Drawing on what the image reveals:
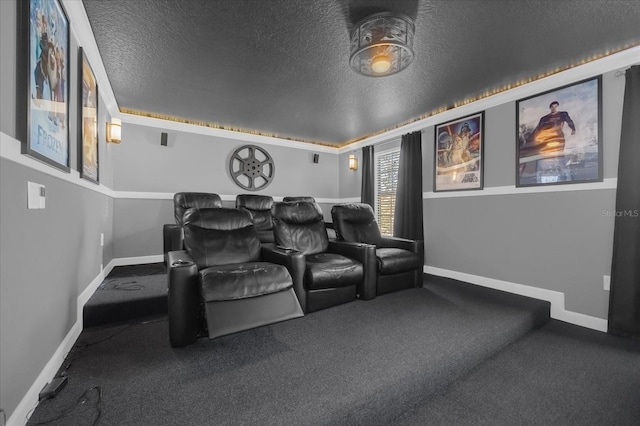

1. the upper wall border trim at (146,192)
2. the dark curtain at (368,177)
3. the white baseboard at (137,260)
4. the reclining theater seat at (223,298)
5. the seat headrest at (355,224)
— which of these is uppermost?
the dark curtain at (368,177)

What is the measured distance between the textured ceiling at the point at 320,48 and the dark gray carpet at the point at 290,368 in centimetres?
230

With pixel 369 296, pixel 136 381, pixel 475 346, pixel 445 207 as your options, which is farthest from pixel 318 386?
pixel 445 207

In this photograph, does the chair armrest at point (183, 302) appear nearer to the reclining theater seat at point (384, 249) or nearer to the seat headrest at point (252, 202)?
the reclining theater seat at point (384, 249)

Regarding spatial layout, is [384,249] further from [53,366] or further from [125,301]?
[53,366]

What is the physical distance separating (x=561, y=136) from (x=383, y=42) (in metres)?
2.11

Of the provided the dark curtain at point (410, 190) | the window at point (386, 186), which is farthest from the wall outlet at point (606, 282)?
the window at point (386, 186)

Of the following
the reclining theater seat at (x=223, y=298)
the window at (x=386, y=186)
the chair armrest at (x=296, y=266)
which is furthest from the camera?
the window at (x=386, y=186)

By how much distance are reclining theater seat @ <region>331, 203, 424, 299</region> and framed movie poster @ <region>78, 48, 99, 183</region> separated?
2.50 m

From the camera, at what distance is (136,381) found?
57.4 inches

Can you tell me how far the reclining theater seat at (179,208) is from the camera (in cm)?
320

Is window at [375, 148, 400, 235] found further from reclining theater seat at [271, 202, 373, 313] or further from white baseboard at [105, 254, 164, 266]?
white baseboard at [105, 254, 164, 266]

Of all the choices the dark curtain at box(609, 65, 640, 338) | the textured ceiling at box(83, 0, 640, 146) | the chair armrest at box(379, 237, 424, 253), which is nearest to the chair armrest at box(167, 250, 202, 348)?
the textured ceiling at box(83, 0, 640, 146)

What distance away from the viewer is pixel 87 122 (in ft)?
7.72

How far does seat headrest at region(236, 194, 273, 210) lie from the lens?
14.1ft
